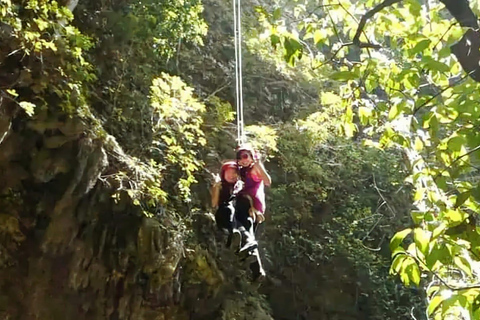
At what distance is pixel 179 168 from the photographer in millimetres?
5582

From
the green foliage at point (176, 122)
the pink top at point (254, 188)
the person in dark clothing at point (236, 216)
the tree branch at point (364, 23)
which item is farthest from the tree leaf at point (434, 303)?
the green foliage at point (176, 122)

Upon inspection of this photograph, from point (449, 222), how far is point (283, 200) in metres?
5.48

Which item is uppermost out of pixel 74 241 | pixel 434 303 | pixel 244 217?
pixel 74 241

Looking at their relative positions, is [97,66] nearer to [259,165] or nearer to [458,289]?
[259,165]

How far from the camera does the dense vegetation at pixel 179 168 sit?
3144 millimetres

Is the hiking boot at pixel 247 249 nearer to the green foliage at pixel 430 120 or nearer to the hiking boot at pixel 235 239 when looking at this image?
the hiking boot at pixel 235 239

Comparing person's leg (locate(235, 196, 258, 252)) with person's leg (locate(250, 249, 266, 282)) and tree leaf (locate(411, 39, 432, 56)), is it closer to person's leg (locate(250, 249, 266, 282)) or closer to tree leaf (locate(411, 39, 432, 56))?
person's leg (locate(250, 249, 266, 282))

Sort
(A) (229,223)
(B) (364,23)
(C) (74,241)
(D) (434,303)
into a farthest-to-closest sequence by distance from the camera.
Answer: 1. (C) (74,241)
2. (A) (229,223)
3. (B) (364,23)
4. (D) (434,303)

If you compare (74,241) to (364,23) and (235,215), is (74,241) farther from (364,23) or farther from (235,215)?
(364,23)

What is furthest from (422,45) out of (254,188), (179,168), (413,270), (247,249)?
(179,168)

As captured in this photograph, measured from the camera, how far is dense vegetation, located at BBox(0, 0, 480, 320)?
10.3ft

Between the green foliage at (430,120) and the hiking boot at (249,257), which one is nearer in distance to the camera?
the green foliage at (430,120)

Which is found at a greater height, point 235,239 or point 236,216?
point 236,216

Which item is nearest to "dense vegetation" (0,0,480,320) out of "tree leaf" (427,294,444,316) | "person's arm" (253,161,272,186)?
"tree leaf" (427,294,444,316)
